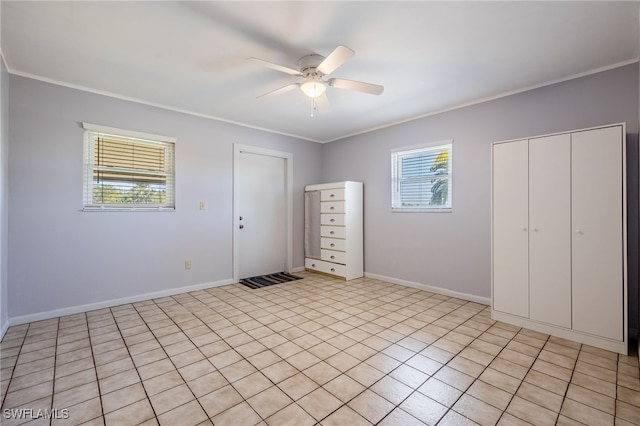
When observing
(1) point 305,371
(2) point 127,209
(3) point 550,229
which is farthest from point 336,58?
(2) point 127,209

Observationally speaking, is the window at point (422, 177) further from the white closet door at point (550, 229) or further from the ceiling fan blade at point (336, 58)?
the ceiling fan blade at point (336, 58)

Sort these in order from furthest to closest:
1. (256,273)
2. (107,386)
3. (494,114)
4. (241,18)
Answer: (256,273) → (494,114) → (241,18) → (107,386)

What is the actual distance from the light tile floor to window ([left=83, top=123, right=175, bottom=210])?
1297 mm

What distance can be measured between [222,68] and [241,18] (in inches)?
30.7

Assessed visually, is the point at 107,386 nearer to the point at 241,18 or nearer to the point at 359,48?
the point at 241,18

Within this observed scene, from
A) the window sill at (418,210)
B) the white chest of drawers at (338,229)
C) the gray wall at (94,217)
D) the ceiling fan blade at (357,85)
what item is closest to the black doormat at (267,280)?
the gray wall at (94,217)

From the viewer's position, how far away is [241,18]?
75.8 inches

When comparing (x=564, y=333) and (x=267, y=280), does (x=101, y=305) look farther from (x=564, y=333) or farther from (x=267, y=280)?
(x=564, y=333)

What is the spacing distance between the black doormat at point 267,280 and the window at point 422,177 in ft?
6.85

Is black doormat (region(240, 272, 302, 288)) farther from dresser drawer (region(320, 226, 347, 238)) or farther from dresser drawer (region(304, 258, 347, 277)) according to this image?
dresser drawer (region(320, 226, 347, 238))

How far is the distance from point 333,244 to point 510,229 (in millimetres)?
2549

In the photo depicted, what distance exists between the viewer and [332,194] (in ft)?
15.3

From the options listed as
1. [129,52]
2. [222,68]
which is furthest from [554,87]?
[129,52]

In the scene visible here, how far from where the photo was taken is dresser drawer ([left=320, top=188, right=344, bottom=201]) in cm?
454
